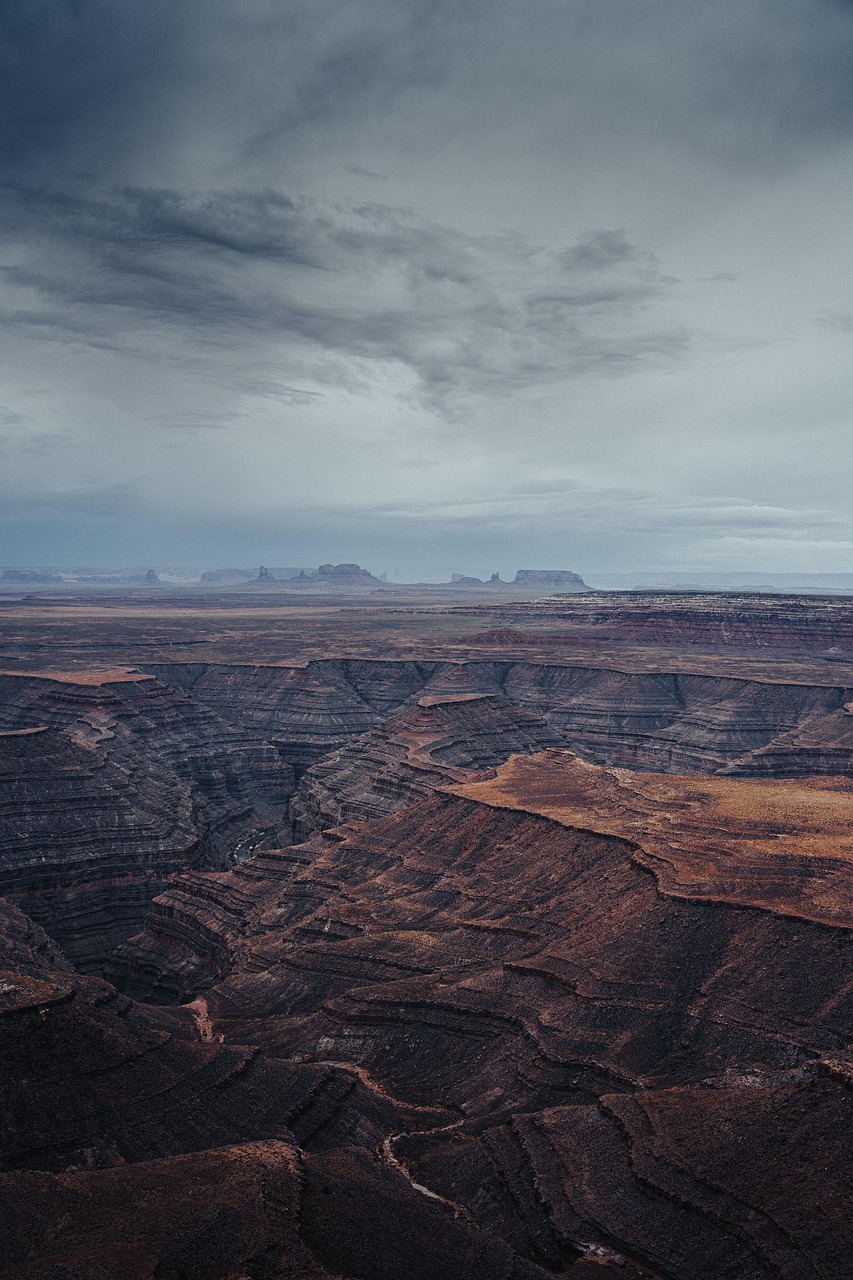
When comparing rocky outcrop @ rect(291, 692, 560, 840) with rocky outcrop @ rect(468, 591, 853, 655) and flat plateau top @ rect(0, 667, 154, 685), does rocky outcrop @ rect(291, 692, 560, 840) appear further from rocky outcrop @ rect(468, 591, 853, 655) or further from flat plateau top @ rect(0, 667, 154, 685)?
rocky outcrop @ rect(468, 591, 853, 655)

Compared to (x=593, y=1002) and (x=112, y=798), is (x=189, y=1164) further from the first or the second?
(x=112, y=798)

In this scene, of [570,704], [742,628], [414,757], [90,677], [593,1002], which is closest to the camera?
[593,1002]

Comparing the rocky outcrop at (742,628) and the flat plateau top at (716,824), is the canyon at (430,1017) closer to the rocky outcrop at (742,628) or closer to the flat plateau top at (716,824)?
the flat plateau top at (716,824)

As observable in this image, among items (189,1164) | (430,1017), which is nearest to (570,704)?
(430,1017)

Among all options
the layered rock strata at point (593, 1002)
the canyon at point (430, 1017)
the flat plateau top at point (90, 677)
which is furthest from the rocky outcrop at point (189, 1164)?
the flat plateau top at point (90, 677)

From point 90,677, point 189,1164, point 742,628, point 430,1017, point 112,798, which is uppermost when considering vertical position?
point 742,628

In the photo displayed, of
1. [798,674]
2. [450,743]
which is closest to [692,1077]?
[450,743]
